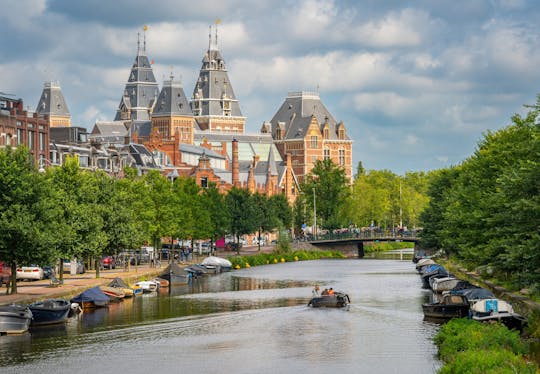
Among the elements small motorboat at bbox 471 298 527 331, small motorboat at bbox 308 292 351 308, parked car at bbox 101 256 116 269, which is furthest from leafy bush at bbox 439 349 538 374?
parked car at bbox 101 256 116 269

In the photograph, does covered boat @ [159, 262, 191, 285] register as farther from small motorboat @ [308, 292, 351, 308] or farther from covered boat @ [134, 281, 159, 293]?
small motorboat @ [308, 292, 351, 308]

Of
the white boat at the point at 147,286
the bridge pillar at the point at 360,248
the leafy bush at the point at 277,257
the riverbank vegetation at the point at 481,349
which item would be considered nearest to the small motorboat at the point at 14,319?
the riverbank vegetation at the point at 481,349

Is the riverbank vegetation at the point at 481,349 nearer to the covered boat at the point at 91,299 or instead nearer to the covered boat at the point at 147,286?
the covered boat at the point at 91,299

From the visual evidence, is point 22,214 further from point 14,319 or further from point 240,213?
point 240,213

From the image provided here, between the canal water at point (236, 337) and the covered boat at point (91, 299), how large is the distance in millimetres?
865

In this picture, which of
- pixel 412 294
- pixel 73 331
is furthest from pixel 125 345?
pixel 412 294

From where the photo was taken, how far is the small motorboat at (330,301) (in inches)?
3140

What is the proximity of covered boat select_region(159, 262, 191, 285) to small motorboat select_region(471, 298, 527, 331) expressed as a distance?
50.2 metres

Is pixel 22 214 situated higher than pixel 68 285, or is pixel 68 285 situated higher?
pixel 22 214

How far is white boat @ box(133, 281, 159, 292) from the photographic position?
313 feet

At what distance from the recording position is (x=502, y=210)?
6594cm

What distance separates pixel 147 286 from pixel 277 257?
217 ft

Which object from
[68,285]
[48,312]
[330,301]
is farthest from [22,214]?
[330,301]

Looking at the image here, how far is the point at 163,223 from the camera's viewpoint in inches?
4835
